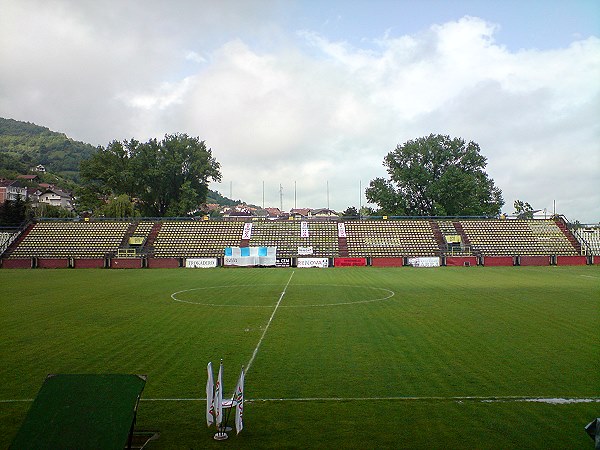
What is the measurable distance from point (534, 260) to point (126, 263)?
4292 centimetres

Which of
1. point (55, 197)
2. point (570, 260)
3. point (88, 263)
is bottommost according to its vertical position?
point (570, 260)

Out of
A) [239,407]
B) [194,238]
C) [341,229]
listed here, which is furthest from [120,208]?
[239,407]

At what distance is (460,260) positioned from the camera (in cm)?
5403

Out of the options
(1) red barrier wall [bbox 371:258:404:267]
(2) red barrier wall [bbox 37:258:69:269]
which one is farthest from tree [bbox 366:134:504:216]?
(2) red barrier wall [bbox 37:258:69:269]

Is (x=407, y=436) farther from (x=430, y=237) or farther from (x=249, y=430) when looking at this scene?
(x=430, y=237)

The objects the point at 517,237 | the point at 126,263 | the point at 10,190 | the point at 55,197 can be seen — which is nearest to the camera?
the point at 126,263

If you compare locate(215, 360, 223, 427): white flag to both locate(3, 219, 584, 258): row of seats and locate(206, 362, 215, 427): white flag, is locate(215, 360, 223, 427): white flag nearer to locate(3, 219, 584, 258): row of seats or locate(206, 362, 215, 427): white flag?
locate(206, 362, 215, 427): white flag

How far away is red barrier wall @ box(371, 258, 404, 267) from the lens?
54231 millimetres

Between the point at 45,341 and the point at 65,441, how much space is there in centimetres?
1025

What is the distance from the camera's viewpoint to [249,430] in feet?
27.7

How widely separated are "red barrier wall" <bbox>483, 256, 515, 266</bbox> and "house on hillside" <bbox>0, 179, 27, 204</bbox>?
111 m

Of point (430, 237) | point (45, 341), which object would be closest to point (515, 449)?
point (45, 341)

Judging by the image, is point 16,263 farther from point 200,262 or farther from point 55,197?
point 55,197

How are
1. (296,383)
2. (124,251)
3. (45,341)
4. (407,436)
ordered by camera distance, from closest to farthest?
(407,436) → (296,383) → (45,341) → (124,251)
